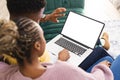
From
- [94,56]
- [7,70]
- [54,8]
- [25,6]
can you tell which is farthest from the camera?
[54,8]

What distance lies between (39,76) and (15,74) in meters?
0.11

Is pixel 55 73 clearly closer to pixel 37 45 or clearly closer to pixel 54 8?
pixel 37 45

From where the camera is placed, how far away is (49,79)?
2.91ft

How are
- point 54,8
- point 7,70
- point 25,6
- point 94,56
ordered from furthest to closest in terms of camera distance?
point 54,8
point 94,56
point 25,6
point 7,70

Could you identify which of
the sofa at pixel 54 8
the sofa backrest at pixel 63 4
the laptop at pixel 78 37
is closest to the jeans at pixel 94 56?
the laptop at pixel 78 37

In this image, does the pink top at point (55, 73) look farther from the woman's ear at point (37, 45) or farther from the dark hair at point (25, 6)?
the dark hair at point (25, 6)

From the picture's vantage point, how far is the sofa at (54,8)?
5.69 feet

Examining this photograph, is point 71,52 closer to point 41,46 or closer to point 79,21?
point 79,21

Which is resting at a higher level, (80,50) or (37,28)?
(37,28)

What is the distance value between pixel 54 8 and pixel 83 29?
1.36 ft

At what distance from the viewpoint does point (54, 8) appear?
1814 millimetres

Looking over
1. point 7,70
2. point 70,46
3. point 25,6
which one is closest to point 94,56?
point 70,46

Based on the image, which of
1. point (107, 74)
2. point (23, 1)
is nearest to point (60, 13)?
point (23, 1)

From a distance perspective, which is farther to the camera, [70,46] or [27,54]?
[70,46]
